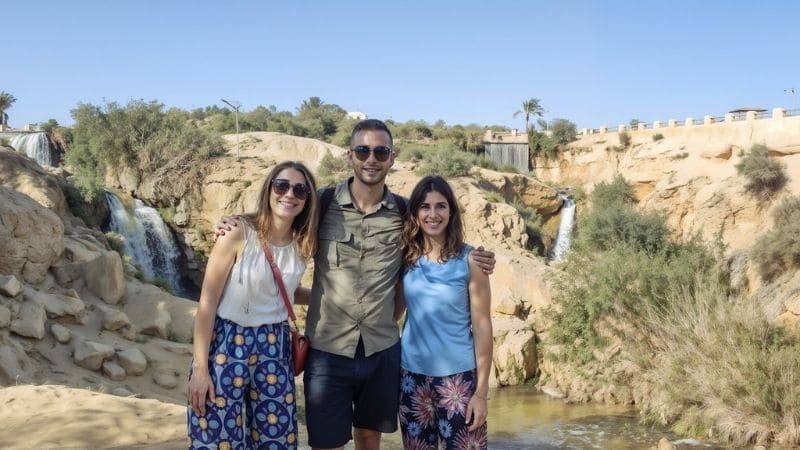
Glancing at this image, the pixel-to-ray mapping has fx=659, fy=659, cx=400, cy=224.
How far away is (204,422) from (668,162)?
1334 inches

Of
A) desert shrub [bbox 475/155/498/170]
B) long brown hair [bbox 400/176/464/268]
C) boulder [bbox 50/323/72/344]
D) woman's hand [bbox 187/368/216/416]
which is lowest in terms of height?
boulder [bbox 50/323/72/344]

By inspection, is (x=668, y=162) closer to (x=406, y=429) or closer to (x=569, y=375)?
(x=569, y=375)

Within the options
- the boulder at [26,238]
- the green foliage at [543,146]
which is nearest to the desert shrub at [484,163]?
the green foliage at [543,146]

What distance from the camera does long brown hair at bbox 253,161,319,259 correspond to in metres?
3.31

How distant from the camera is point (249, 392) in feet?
10.7

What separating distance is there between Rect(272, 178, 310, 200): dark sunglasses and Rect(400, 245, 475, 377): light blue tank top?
0.72m

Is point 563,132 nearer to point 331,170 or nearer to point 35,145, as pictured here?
point 331,170

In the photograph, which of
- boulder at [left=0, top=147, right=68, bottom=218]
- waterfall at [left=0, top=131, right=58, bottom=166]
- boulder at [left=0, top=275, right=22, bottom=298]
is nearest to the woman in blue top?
boulder at [left=0, top=275, right=22, bottom=298]

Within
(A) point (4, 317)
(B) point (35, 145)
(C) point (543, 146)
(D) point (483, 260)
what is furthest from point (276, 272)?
(C) point (543, 146)

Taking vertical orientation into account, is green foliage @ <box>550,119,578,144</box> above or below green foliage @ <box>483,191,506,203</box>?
above

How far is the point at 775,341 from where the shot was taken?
32.1 feet

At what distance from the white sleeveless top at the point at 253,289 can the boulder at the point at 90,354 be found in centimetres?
740

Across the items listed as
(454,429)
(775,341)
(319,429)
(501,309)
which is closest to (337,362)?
(319,429)

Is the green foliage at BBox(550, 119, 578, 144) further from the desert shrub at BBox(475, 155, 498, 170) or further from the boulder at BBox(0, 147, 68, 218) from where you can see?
the boulder at BBox(0, 147, 68, 218)
